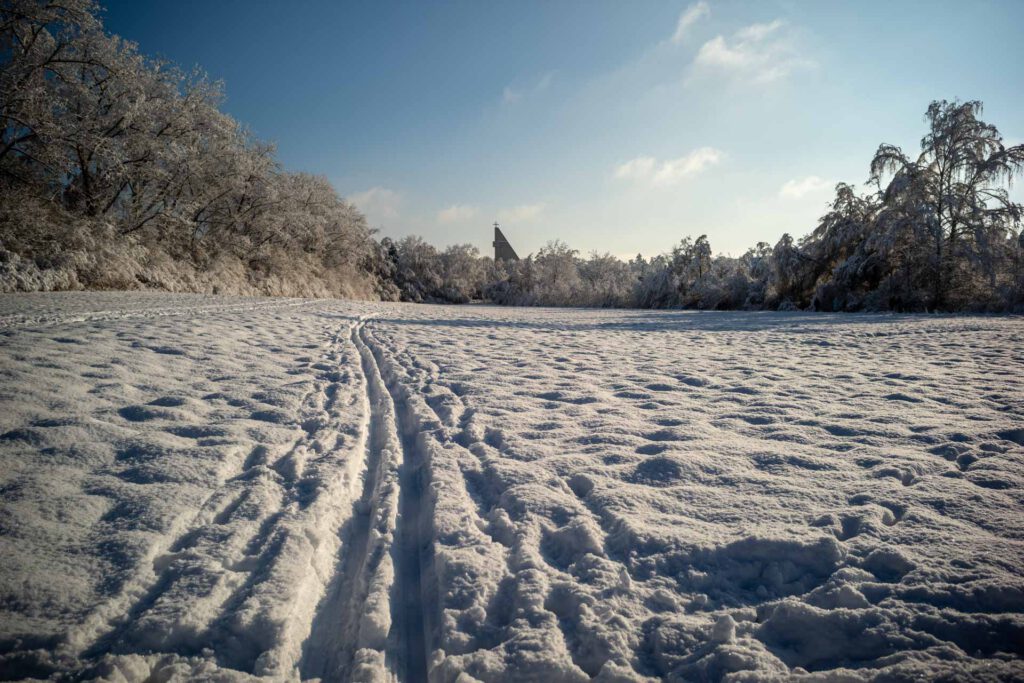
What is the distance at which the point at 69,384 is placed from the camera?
3.32m

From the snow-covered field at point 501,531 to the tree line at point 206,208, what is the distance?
11.6m

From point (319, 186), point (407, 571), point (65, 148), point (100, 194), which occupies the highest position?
point (319, 186)

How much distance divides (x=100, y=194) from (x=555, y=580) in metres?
19.0

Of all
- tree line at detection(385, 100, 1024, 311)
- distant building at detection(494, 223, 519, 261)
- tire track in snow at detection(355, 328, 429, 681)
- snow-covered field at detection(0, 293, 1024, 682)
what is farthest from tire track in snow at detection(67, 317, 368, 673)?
distant building at detection(494, 223, 519, 261)

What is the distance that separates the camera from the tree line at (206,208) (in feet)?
36.0

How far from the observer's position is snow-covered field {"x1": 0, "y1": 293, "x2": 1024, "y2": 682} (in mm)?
1317

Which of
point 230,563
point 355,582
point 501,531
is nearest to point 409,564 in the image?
point 355,582

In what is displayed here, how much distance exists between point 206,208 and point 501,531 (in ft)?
72.8

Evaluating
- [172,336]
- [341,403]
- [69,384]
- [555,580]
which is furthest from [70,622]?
[172,336]

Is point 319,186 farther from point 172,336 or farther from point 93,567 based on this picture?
point 93,567

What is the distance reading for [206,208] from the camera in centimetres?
1830

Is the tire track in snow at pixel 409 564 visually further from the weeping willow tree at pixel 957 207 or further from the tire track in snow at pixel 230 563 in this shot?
the weeping willow tree at pixel 957 207

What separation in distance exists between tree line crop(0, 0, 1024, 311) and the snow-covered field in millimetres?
11649

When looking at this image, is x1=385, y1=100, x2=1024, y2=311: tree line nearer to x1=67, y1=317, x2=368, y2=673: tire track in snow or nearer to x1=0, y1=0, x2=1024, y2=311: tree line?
x1=0, y1=0, x2=1024, y2=311: tree line
